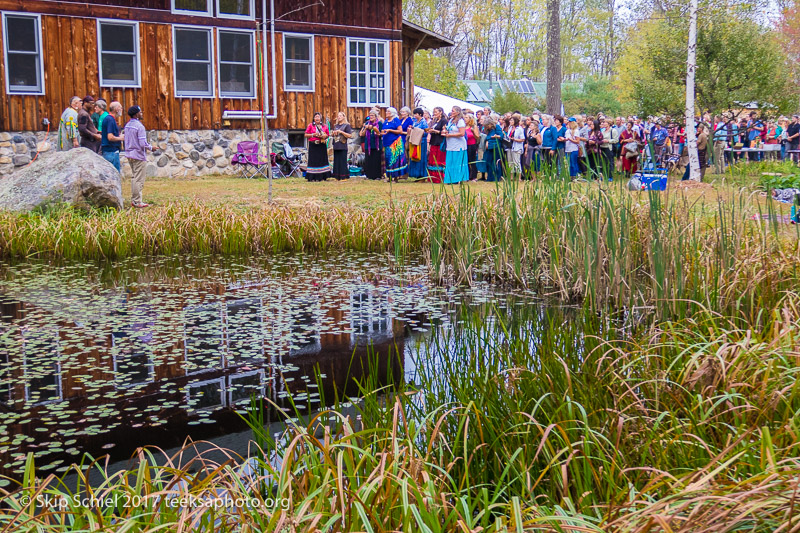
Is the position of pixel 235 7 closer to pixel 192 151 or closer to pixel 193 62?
pixel 193 62

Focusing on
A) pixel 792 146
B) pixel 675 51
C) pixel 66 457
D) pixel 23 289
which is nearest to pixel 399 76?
pixel 675 51

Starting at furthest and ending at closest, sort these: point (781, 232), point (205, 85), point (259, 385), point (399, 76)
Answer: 1. point (399, 76)
2. point (205, 85)
3. point (781, 232)
4. point (259, 385)

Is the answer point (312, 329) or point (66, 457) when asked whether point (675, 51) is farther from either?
point (66, 457)

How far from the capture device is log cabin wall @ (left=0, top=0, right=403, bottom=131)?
653 inches

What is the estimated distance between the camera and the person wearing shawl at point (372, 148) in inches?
682

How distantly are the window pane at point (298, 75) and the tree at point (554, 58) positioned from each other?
1073cm

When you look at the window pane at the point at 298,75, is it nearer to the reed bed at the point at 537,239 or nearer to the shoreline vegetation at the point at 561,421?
the reed bed at the point at 537,239

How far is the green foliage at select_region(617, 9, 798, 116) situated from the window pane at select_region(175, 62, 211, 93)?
9.38 meters

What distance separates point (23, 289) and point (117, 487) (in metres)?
5.79

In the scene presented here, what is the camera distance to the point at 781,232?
6.18 metres

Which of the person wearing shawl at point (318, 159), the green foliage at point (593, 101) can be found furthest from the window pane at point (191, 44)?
the green foliage at point (593, 101)

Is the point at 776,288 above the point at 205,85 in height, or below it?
below

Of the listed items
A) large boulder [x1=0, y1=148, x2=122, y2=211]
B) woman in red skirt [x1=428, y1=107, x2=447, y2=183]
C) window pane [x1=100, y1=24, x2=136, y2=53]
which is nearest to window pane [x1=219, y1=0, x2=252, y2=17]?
window pane [x1=100, y1=24, x2=136, y2=53]

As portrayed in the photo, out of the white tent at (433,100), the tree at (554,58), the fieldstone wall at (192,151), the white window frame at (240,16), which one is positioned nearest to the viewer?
the fieldstone wall at (192,151)
